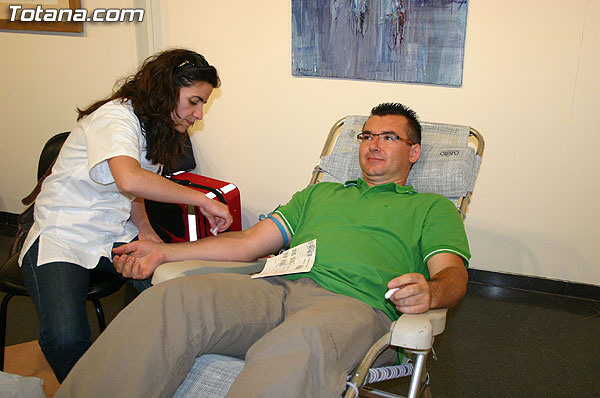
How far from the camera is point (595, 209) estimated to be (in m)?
3.10

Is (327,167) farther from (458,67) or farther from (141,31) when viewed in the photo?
(141,31)

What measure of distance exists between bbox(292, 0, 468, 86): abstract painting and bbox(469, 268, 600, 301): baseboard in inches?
46.8

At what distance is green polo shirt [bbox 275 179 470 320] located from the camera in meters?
1.86

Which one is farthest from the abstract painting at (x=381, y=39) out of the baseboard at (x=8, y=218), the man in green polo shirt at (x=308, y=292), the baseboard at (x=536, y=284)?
the baseboard at (x=8, y=218)

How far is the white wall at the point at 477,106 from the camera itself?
3000mm

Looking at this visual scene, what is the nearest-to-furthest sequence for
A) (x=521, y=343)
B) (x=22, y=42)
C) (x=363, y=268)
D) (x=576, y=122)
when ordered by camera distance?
(x=363, y=268), (x=521, y=343), (x=576, y=122), (x=22, y=42)

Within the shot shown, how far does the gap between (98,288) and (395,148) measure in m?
1.25

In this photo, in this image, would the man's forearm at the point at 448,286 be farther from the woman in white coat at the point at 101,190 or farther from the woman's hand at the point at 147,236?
the woman's hand at the point at 147,236

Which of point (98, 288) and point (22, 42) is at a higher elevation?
point (22, 42)

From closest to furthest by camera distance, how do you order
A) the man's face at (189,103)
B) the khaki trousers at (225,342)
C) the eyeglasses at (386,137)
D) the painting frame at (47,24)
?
1. the khaki trousers at (225,342)
2. the man's face at (189,103)
3. the eyeglasses at (386,137)
4. the painting frame at (47,24)

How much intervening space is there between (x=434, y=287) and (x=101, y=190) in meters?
1.19

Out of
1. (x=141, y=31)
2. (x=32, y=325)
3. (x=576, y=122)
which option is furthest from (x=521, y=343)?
(x=141, y=31)

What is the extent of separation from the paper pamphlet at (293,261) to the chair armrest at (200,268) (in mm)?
66

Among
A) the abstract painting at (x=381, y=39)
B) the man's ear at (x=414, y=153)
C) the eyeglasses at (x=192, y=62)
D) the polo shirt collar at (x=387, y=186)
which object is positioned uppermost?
the abstract painting at (x=381, y=39)
